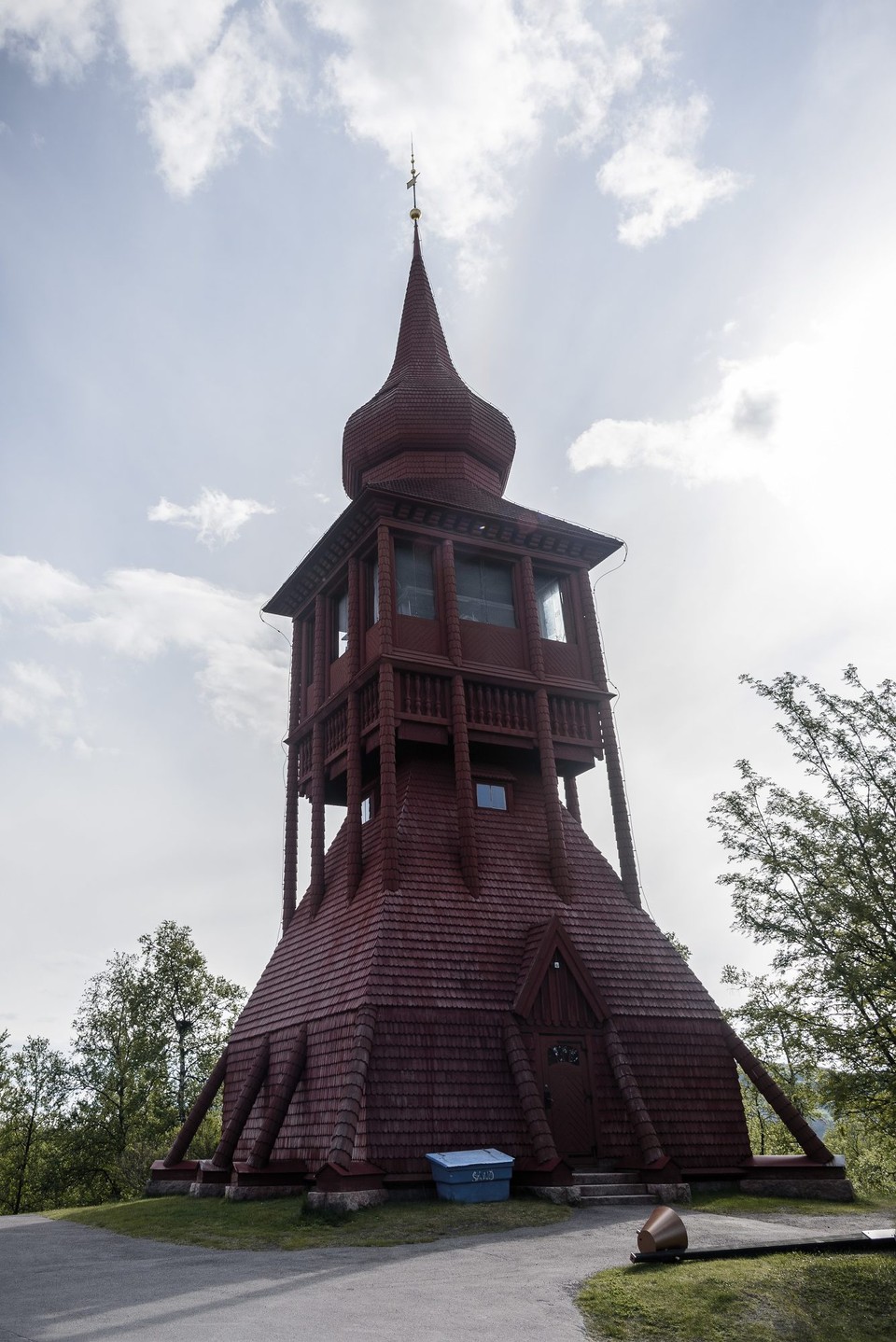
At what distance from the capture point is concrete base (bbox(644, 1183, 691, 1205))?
51.8ft

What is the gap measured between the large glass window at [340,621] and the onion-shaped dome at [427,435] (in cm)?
319

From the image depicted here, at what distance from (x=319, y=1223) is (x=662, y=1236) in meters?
5.77

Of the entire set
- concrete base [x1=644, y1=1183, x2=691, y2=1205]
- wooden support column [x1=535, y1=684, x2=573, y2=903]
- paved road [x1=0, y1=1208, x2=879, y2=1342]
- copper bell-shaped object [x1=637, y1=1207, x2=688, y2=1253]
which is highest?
wooden support column [x1=535, y1=684, x2=573, y2=903]

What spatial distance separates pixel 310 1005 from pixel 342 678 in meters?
7.45

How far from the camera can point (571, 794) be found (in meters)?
24.0

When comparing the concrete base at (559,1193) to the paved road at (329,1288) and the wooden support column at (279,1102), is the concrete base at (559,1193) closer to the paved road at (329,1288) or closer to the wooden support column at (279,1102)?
the paved road at (329,1288)

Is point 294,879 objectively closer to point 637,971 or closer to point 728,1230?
point 637,971

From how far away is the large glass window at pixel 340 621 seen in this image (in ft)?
78.8

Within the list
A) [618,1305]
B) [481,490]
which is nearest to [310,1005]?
[618,1305]

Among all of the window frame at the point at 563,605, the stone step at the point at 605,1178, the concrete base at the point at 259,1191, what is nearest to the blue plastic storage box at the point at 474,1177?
the stone step at the point at 605,1178

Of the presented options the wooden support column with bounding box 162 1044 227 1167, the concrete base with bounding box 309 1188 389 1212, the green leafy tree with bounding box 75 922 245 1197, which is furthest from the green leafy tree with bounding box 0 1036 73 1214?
the concrete base with bounding box 309 1188 389 1212

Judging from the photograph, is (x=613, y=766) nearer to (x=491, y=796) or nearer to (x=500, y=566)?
(x=491, y=796)

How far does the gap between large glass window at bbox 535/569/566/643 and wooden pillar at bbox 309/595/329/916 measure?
5464mm

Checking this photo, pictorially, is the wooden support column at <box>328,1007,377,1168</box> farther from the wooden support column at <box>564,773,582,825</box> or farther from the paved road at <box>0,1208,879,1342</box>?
the wooden support column at <box>564,773,582,825</box>
